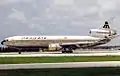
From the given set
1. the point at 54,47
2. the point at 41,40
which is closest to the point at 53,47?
the point at 54,47

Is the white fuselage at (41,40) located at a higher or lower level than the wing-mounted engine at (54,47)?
higher

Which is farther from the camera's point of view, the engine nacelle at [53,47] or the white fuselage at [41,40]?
the white fuselage at [41,40]

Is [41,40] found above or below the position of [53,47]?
above

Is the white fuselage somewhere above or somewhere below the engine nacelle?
above

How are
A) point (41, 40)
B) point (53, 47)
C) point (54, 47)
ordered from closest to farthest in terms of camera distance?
1. point (54, 47)
2. point (53, 47)
3. point (41, 40)

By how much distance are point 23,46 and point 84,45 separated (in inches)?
710

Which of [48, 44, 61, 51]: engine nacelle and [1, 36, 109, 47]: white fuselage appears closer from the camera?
[48, 44, 61, 51]: engine nacelle

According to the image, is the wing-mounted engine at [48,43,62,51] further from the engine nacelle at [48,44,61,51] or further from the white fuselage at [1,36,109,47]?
the white fuselage at [1,36,109,47]

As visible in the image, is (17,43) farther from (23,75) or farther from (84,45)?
(23,75)

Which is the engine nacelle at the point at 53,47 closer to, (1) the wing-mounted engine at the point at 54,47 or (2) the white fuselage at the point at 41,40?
(1) the wing-mounted engine at the point at 54,47

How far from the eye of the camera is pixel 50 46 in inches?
3760

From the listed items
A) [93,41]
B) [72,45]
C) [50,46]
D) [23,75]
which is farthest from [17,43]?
[23,75]

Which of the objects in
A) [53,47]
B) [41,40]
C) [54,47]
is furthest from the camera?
[41,40]

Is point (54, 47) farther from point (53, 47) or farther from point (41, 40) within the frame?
point (41, 40)
